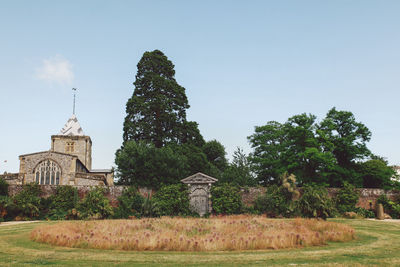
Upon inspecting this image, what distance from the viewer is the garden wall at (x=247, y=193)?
26.9 m

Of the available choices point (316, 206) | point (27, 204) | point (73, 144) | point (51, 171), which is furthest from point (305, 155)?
point (73, 144)

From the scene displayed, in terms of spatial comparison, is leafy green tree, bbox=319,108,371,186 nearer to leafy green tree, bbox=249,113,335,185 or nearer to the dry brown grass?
leafy green tree, bbox=249,113,335,185

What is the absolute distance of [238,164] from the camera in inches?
1153

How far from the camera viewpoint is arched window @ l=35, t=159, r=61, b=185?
128ft

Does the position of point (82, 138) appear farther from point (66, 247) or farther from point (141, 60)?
point (66, 247)

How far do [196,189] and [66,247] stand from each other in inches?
640

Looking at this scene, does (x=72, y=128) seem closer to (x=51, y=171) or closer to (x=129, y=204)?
(x=51, y=171)

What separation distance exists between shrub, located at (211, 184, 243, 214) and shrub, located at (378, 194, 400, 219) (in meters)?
12.1

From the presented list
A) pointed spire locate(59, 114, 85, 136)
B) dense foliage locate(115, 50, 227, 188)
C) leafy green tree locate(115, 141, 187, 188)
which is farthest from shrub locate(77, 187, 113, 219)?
pointed spire locate(59, 114, 85, 136)

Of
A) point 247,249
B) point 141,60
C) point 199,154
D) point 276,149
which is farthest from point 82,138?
point 247,249

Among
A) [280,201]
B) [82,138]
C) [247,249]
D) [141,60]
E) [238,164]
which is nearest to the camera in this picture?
[247,249]

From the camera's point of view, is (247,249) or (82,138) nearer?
(247,249)

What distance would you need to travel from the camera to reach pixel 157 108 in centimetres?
3950

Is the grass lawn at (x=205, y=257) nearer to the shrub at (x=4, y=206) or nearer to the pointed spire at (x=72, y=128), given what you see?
the shrub at (x=4, y=206)
